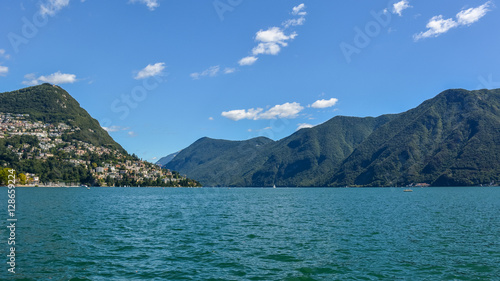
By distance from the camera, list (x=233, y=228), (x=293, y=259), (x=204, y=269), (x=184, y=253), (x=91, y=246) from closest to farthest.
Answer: (x=204, y=269) → (x=293, y=259) → (x=184, y=253) → (x=91, y=246) → (x=233, y=228)

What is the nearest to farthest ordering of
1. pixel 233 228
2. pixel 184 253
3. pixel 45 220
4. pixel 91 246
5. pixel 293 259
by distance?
1. pixel 293 259
2. pixel 184 253
3. pixel 91 246
4. pixel 233 228
5. pixel 45 220

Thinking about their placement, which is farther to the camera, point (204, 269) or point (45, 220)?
point (45, 220)

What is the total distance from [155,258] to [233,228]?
18.6 meters

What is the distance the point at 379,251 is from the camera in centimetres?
3012

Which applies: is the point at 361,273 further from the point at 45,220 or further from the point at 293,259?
the point at 45,220

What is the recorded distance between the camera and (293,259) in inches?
1062

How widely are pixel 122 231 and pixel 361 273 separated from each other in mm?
29836

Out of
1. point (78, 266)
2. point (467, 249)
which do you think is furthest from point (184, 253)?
point (467, 249)

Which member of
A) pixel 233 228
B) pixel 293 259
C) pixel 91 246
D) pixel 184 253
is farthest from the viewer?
pixel 233 228

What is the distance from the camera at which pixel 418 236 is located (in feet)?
124

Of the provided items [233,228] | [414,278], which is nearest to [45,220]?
[233,228]

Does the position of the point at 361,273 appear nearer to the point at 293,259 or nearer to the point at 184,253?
the point at 293,259

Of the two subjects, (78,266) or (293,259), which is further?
(293,259)

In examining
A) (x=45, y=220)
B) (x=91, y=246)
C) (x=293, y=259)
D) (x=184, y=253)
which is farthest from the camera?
(x=45, y=220)
